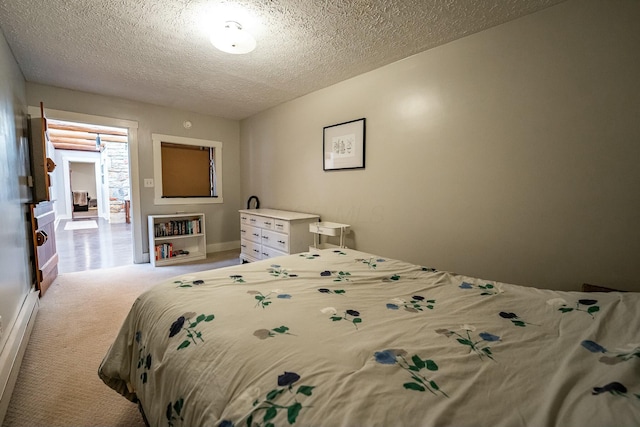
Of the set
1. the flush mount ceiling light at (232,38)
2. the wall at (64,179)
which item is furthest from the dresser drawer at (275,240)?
the wall at (64,179)

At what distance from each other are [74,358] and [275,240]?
1976mm

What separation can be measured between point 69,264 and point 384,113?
4.70 m

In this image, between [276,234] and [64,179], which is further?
[64,179]

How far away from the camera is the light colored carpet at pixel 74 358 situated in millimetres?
1373

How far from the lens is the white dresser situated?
3180 millimetres

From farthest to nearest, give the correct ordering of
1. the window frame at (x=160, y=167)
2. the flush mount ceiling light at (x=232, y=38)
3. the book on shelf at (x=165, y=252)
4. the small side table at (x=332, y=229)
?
the window frame at (x=160, y=167) < the book on shelf at (x=165, y=252) < the small side table at (x=332, y=229) < the flush mount ceiling light at (x=232, y=38)

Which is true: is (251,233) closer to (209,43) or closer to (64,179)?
(209,43)

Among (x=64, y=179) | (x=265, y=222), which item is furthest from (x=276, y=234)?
(x=64, y=179)

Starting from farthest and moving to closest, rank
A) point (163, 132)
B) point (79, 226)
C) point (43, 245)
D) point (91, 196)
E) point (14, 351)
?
point (91, 196) → point (79, 226) → point (163, 132) → point (43, 245) → point (14, 351)

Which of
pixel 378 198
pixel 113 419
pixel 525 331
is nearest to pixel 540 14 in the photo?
pixel 378 198

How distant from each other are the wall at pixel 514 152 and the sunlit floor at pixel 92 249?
3746mm

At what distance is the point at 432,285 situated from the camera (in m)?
1.38

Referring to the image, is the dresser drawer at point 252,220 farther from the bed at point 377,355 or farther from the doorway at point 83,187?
the doorway at point 83,187

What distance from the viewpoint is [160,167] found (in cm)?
411
